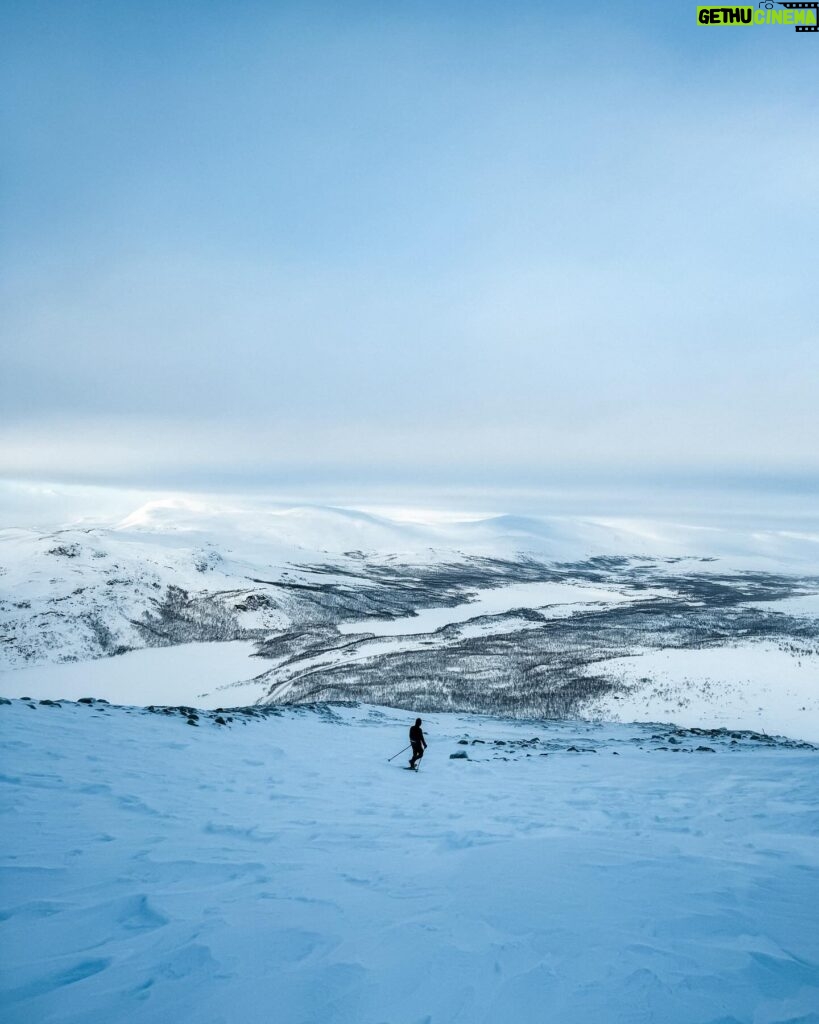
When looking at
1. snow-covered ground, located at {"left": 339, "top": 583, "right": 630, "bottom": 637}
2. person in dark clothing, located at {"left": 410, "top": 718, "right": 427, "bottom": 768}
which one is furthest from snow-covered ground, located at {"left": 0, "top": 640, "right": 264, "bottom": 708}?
person in dark clothing, located at {"left": 410, "top": 718, "right": 427, "bottom": 768}

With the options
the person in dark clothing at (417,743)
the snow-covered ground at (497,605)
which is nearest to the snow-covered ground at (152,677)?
the snow-covered ground at (497,605)

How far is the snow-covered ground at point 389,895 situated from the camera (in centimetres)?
409

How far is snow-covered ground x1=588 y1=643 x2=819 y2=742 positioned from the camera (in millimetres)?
22516

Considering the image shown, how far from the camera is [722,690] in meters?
26.1

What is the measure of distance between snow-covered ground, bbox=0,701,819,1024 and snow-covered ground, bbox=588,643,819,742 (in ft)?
38.6

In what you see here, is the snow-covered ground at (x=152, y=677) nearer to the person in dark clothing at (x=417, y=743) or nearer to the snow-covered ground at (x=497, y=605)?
the snow-covered ground at (x=497, y=605)

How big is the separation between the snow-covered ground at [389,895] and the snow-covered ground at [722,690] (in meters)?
11.8

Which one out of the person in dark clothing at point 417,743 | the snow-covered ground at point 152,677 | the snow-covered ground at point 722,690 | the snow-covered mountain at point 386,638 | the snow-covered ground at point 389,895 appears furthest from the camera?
the snow-covered ground at point 152,677

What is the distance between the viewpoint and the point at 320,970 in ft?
14.5

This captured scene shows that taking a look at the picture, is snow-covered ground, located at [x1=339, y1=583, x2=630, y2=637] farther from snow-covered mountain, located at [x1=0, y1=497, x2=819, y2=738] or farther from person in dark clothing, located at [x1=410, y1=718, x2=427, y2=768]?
person in dark clothing, located at [x1=410, y1=718, x2=427, y2=768]

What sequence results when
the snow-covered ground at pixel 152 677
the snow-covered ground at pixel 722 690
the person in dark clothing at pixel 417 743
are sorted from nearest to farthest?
the person in dark clothing at pixel 417 743 < the snow-covered ground at pixel 722 690 < the snow-covered ground at pixel 152 677

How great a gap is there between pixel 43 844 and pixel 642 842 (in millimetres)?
7793

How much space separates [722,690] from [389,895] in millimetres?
25430

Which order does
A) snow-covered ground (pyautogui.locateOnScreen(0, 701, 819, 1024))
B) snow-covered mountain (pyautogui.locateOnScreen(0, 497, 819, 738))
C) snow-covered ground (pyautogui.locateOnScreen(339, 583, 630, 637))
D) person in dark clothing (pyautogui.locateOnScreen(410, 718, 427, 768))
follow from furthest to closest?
1. snow-covered ground (pyautogui.locateOnScreen(339, 583, 630, 637))
2. snow-covered mountain (pyautogui.locateOnScreen(0, 497, 819, 738))
3. person in dark clothing (pyautogui.locateOnScreen(410, 718, 427, 768))
4. snow-covered ground (pyautogui.locateOnScreen(0, 701, 819, 1024))
